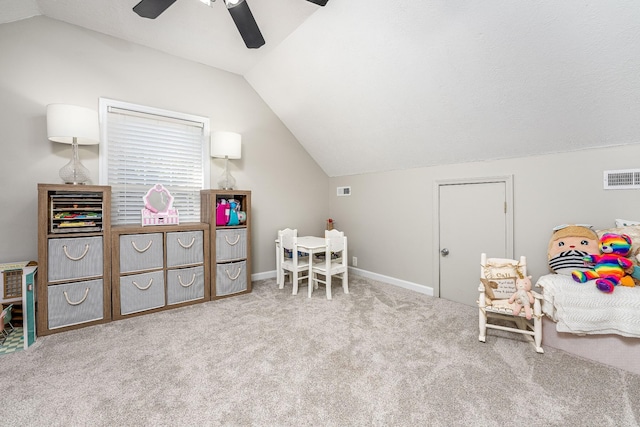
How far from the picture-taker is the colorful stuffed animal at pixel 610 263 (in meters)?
1.86

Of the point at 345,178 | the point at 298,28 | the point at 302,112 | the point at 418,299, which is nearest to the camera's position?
the point at 298,28

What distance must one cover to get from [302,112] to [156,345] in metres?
3.02

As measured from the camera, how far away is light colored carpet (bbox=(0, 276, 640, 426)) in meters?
1.47

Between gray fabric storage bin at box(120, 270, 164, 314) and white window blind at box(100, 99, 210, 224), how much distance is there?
699 mm

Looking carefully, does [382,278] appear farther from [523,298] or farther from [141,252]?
[141,252]

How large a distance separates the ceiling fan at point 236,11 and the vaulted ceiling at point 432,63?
43cm

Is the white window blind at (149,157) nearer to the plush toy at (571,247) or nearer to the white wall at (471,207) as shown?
the white wall at (471,207)

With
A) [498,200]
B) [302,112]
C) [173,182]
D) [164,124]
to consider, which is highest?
[302,112]

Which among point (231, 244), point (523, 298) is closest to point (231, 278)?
point (231, 244)

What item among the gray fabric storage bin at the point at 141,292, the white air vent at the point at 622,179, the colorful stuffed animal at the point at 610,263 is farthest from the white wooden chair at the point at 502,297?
the gray fabric storage bin at the point at 141,292

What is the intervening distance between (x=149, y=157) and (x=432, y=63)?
9.96 feet

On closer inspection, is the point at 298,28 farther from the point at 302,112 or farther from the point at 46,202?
the point at 46,202

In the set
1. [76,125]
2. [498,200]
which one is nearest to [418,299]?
[498,200]

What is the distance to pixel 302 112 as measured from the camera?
148 inches
